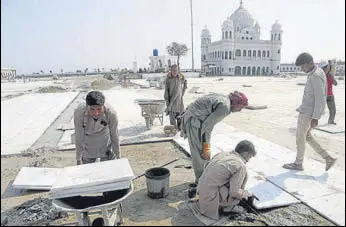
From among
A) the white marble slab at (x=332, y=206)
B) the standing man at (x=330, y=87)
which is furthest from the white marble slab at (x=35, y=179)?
the standing man at (x=330, y=87)

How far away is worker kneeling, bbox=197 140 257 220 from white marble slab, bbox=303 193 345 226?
2.72 ft

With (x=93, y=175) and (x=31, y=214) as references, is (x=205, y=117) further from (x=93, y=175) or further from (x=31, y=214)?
(x=31, y=214)

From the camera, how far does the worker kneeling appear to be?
2.69m

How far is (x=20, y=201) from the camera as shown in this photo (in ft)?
11.3

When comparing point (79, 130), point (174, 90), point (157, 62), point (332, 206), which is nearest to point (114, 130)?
point (79, 130)

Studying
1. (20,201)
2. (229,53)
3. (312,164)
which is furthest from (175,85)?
(229,53)

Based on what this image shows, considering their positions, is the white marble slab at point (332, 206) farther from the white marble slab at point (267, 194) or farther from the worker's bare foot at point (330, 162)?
the worker's bare foot at point (330, 162)

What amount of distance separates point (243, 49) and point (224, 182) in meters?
66.8

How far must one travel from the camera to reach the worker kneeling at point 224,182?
8.82 ft

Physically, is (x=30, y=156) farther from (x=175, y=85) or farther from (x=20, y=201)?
(x=175, y=85)

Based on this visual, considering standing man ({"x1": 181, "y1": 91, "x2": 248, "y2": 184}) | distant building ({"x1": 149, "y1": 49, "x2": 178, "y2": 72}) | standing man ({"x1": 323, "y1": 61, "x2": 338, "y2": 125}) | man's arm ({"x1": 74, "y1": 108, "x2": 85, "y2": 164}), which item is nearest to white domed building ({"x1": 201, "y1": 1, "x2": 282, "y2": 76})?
distant building ({"x1": 149, "y1": 49, "x2": 178, "y2": 72})

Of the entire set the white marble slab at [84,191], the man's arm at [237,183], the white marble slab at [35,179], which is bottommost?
the white marble slab at [35,179]

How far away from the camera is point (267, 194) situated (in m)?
3.36

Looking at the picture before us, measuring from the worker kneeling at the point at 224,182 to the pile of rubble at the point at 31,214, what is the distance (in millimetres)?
1590
